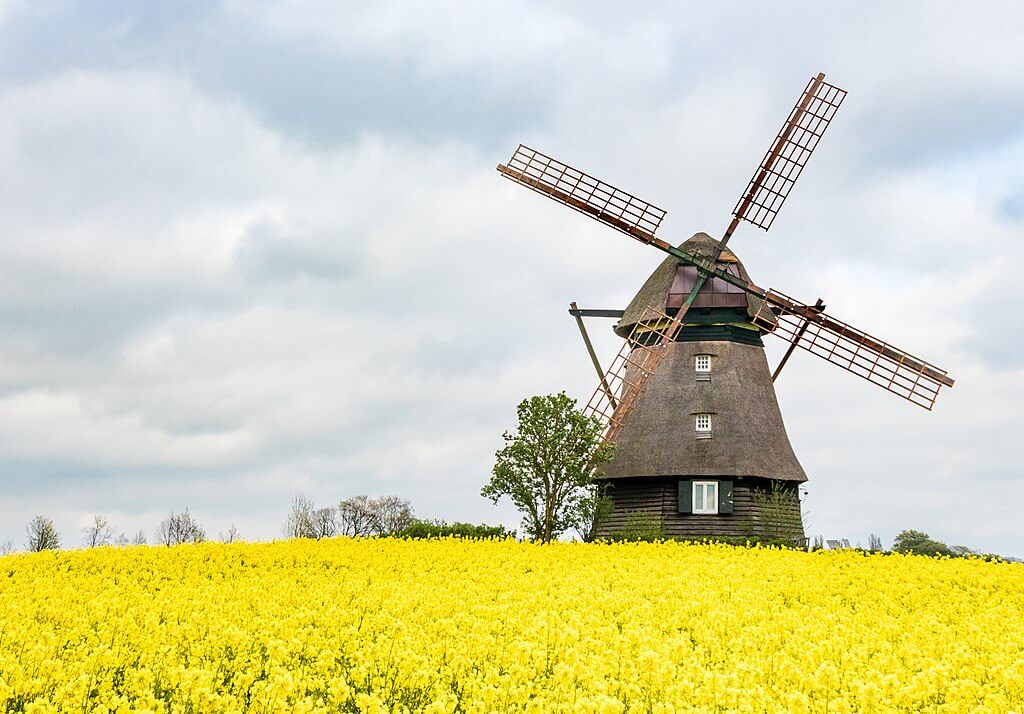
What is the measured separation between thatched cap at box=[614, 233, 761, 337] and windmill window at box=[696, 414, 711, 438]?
3973mm

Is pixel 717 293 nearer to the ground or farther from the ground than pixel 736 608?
farther from the ground

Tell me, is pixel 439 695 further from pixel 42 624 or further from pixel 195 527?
pixel 195 527

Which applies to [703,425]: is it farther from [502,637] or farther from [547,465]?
[502,637]

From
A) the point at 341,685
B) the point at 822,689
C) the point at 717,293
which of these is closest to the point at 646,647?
the point at 822,689

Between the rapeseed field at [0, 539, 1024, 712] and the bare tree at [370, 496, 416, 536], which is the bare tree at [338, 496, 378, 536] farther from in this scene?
the rapeseed field at [0, 539, 1024, 712]

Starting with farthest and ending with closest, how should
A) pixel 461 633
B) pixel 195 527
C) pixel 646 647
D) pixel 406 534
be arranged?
pixel 195 527 → pixel 406 534 → pixel 461 633 → pixel 646 647

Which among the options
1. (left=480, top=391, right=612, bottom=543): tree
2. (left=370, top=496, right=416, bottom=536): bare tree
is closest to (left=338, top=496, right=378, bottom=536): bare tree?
→ (left=370, top=496, right=416, bottom=536): bare tree

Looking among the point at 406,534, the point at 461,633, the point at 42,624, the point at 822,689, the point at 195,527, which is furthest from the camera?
the point at 195,527

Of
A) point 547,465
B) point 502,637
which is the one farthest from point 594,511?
point 502,637

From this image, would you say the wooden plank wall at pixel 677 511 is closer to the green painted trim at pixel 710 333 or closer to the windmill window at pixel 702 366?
the windmill window at pixel 702 366

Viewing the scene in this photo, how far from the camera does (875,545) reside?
52375 mm

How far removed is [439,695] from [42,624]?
22.9 ft

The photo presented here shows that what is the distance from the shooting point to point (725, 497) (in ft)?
100

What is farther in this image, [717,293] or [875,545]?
[875,545]
